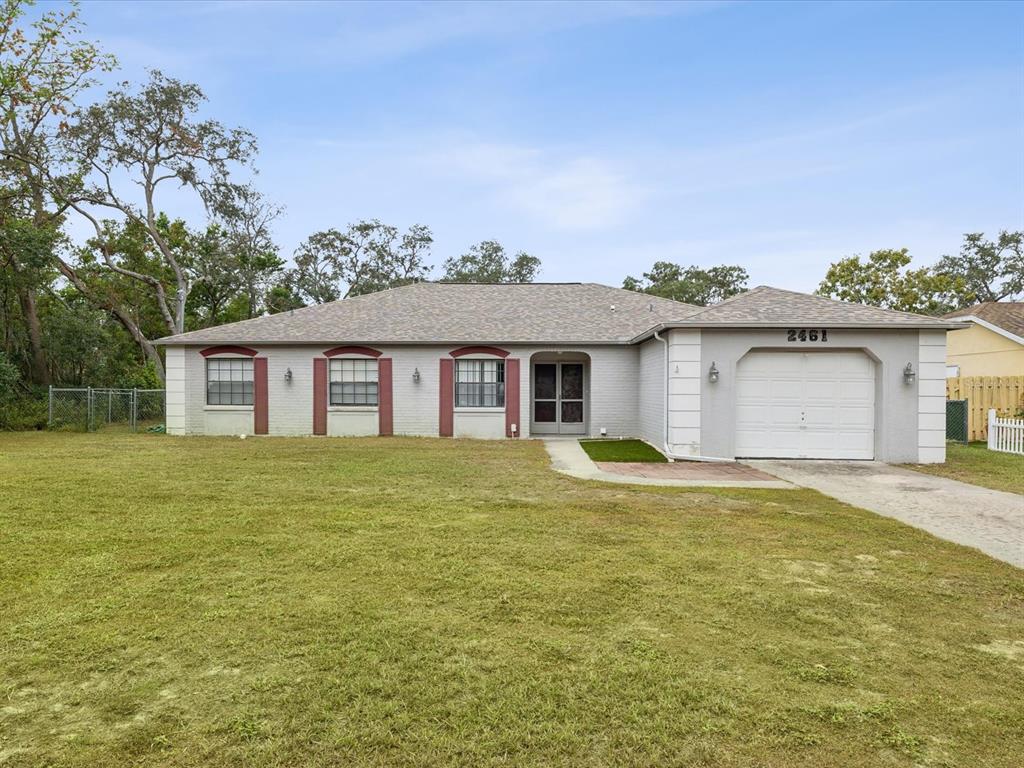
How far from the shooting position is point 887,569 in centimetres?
487

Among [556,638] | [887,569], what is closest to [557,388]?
[887,569]

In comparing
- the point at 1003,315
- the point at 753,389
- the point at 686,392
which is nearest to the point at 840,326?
the point at 753,389

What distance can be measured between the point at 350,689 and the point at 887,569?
4.35 metres

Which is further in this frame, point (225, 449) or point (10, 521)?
point (225, 449)

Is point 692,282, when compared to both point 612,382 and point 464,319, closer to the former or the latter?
point 612,382

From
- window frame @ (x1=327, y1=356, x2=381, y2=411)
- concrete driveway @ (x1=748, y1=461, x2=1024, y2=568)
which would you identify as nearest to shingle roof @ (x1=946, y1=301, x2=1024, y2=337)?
concrete driveway @ (x1=748, y1=461, x2=1024, y2=568)

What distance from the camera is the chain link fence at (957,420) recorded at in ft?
52.1

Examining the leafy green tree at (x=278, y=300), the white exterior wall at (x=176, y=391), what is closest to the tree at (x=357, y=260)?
the leafy green tree at (x=278, y=300)

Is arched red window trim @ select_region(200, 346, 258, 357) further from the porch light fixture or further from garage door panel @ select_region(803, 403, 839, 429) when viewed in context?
the porch light fixture

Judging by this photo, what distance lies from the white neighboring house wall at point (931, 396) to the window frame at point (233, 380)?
1612 centimetres

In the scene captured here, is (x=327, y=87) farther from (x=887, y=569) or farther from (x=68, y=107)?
Result: (x=887, y=569)

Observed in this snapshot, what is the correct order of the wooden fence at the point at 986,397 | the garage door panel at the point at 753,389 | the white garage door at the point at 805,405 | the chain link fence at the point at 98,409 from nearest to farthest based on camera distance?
the white garage door at the point at 805,405 → the garage door panel at the point at 753,389 → the wooden fence at the point at 986,397 → the chain link fence at the point at 98,409

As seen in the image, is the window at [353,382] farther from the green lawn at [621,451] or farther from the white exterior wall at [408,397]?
the green lawn at [621,451]

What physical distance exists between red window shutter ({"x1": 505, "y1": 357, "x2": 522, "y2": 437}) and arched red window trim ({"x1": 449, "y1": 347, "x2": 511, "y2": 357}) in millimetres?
200
